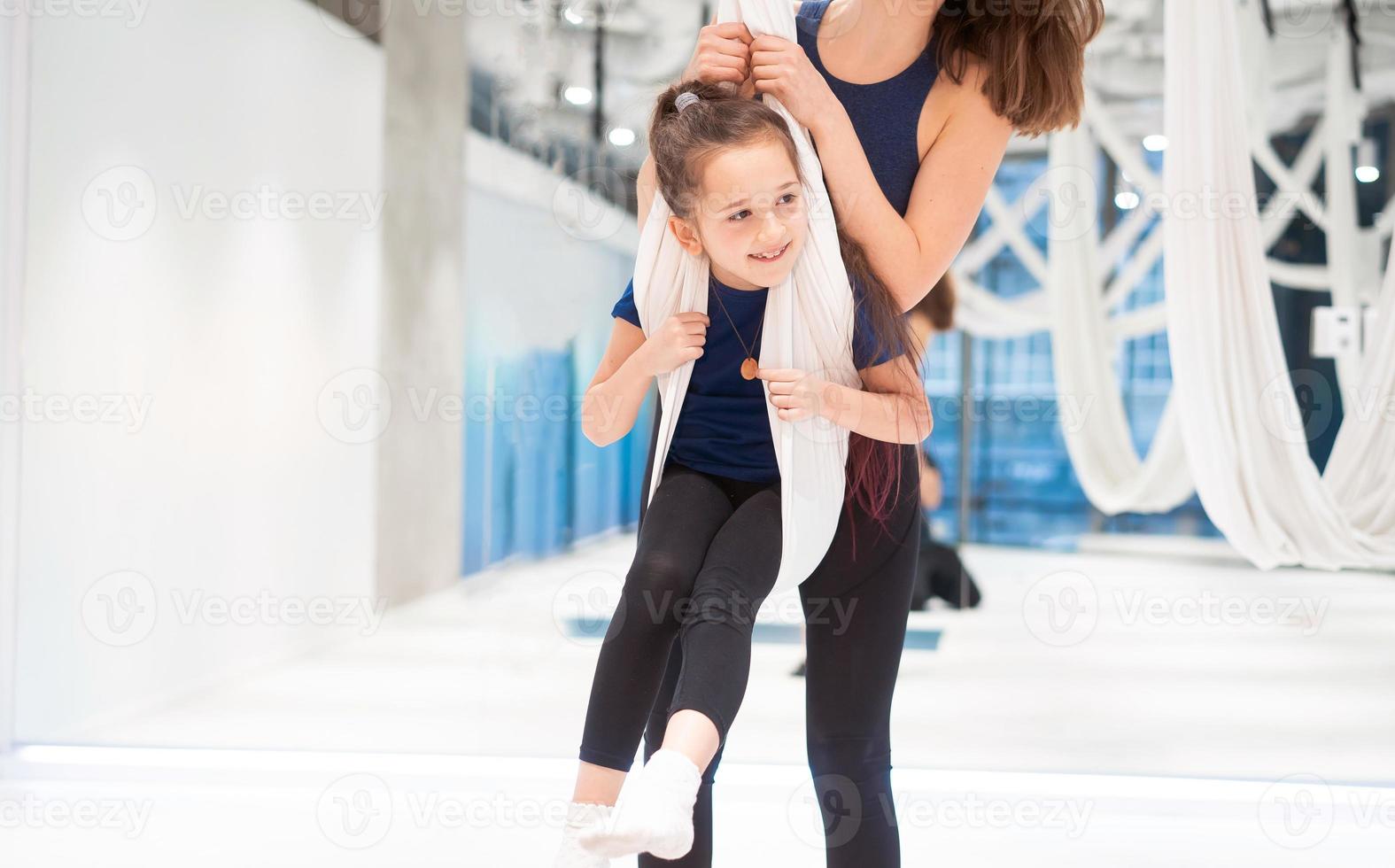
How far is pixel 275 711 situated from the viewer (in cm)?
298

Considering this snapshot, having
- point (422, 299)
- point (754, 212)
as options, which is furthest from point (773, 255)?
point (422, 299)

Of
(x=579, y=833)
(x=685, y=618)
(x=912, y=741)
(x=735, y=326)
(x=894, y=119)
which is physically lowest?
(x=912, y=741)

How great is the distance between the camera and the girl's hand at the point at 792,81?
1162 mm

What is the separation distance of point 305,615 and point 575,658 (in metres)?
1.08

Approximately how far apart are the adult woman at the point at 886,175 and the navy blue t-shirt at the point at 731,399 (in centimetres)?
12

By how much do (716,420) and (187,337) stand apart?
2.41 meters

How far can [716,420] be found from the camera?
4.13ft

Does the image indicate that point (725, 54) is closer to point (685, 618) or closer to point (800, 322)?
point (800, 322)

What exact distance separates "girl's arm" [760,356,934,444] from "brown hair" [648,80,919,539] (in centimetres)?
3

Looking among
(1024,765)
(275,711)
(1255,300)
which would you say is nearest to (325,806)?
(275,711)

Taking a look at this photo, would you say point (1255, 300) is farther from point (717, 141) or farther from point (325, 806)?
point (325, 806)

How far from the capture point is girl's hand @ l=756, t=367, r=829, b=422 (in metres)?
1.13

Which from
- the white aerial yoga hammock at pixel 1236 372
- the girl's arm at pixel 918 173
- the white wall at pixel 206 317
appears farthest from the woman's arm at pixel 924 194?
the white wall at pixel 206 317

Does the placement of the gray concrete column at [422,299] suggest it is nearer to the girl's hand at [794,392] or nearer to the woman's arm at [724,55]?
the woman's arm at [724,55]
